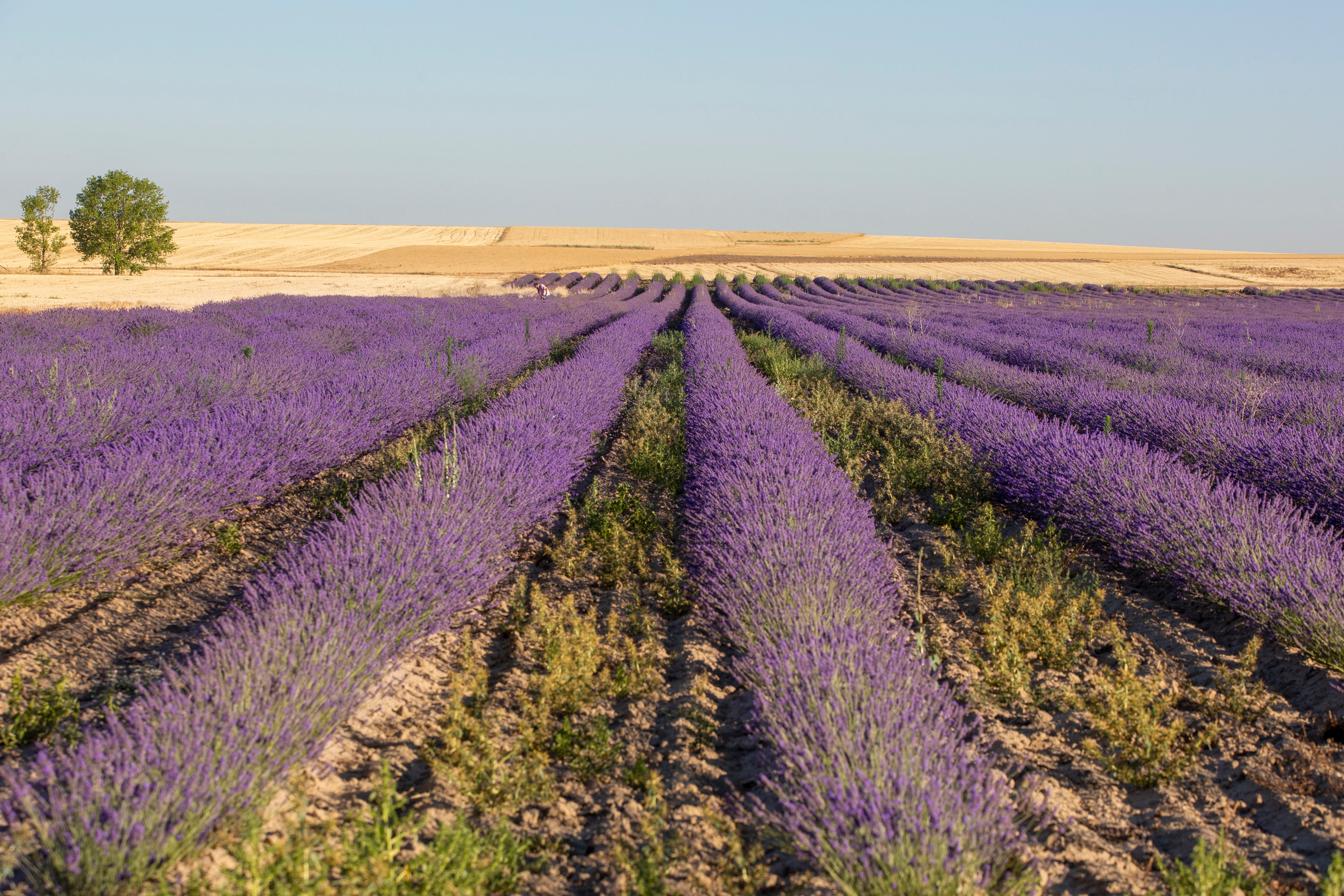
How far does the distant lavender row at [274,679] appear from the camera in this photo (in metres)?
1.52

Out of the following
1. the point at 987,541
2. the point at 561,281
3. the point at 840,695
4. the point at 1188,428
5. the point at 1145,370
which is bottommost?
the point at 987,541

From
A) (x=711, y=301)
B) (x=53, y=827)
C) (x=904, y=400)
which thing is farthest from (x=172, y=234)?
(x=53, y=827)

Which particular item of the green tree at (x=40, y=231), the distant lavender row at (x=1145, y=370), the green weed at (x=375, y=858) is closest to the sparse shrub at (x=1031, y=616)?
the green weed at (x=375, y=858)

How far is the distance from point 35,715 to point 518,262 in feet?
137

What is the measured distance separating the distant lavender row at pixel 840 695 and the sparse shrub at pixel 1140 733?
41 cm

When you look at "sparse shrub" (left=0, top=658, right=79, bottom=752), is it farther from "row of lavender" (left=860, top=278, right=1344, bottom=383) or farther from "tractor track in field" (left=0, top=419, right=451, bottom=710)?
"row of lavender" (left=860, top=278, right=1344, bottom=383)

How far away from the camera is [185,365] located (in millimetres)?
7195

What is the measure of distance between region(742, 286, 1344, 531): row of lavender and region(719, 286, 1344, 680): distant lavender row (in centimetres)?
17

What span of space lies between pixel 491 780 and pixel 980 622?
7.24ft

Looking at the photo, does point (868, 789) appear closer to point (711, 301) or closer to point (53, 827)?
point (53, 827)

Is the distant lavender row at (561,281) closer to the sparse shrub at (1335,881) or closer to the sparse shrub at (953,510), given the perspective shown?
the sparse shrub at (953,510)

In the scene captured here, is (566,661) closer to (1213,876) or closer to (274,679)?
(274,679)

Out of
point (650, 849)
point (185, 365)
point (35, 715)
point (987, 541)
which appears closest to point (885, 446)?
point (987, 541)

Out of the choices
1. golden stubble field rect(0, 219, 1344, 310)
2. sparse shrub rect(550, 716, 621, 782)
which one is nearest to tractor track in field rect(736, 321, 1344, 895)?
sparse shrub rect(550, 716, 621, 782)
